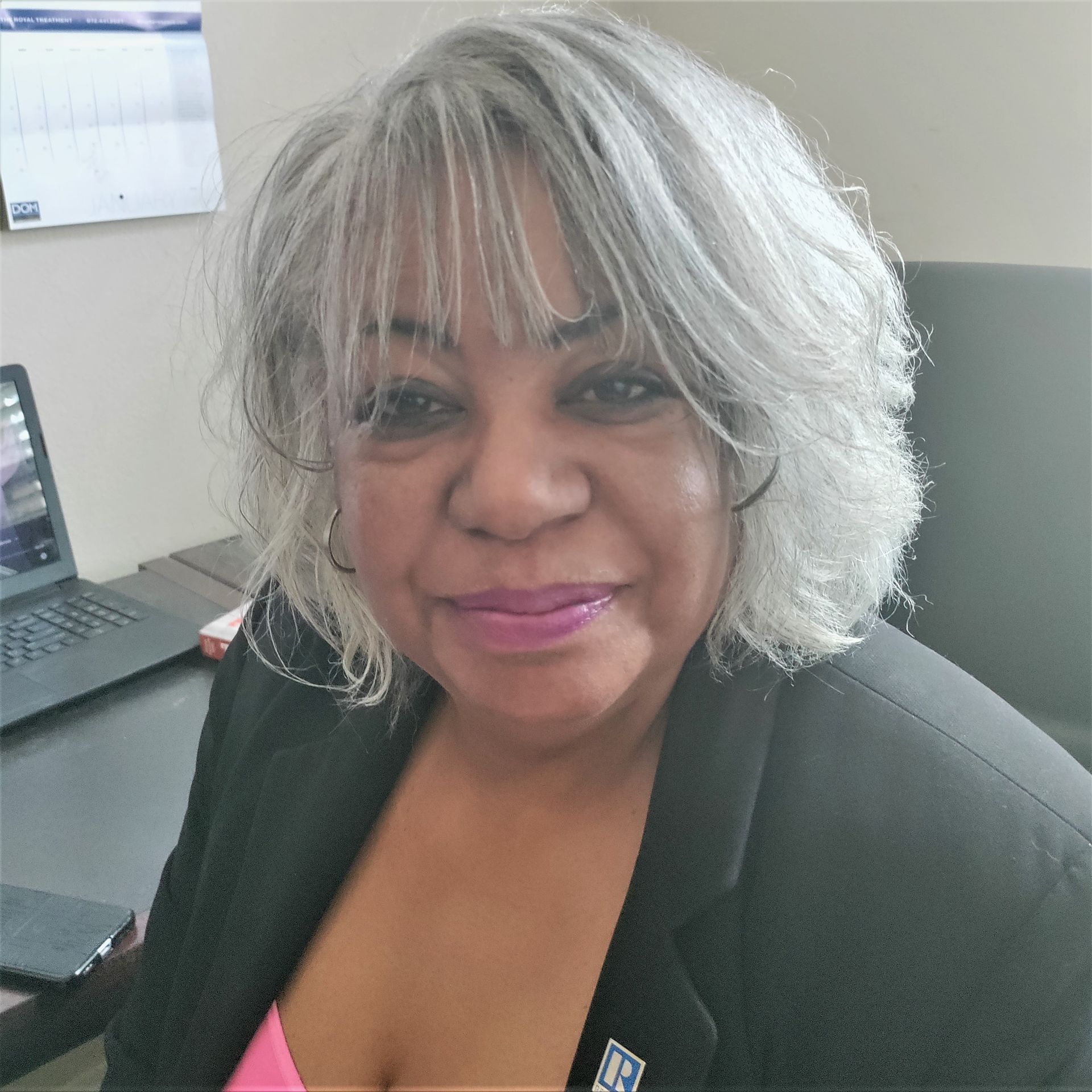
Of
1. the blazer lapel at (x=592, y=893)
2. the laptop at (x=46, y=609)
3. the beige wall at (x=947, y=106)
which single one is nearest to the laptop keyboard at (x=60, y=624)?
the laptop at (x=46, y=609)

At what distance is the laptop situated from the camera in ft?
4.00

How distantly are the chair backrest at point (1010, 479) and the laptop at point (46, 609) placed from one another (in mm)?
971

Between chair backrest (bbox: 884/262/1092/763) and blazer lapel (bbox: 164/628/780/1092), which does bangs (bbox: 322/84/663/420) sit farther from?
chair backrest (bbox: 884/262/1092/763)

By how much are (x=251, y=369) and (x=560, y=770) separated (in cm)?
44

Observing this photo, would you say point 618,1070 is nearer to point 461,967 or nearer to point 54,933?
point 461,967

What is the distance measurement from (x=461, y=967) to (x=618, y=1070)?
0.54 ft

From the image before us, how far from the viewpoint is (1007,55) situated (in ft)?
4.76

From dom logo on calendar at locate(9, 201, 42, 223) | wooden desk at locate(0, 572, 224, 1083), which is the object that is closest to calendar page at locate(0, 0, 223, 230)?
dom logo on calendar at locate(9, 201, 42, 223)

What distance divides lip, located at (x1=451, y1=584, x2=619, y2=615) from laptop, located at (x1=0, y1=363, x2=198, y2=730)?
29.3 inches

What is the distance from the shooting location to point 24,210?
139 cm

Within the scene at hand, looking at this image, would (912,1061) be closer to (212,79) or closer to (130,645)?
(130,645)

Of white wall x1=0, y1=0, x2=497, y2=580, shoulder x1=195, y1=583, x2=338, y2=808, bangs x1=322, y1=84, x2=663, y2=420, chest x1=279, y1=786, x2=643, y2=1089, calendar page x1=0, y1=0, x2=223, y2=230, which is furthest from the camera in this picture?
white wall x1=0, y1=0, x2=497, y2=580

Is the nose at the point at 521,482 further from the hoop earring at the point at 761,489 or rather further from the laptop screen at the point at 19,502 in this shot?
the laptop screen at the point at 19,502

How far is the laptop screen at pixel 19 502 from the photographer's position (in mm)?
1353
